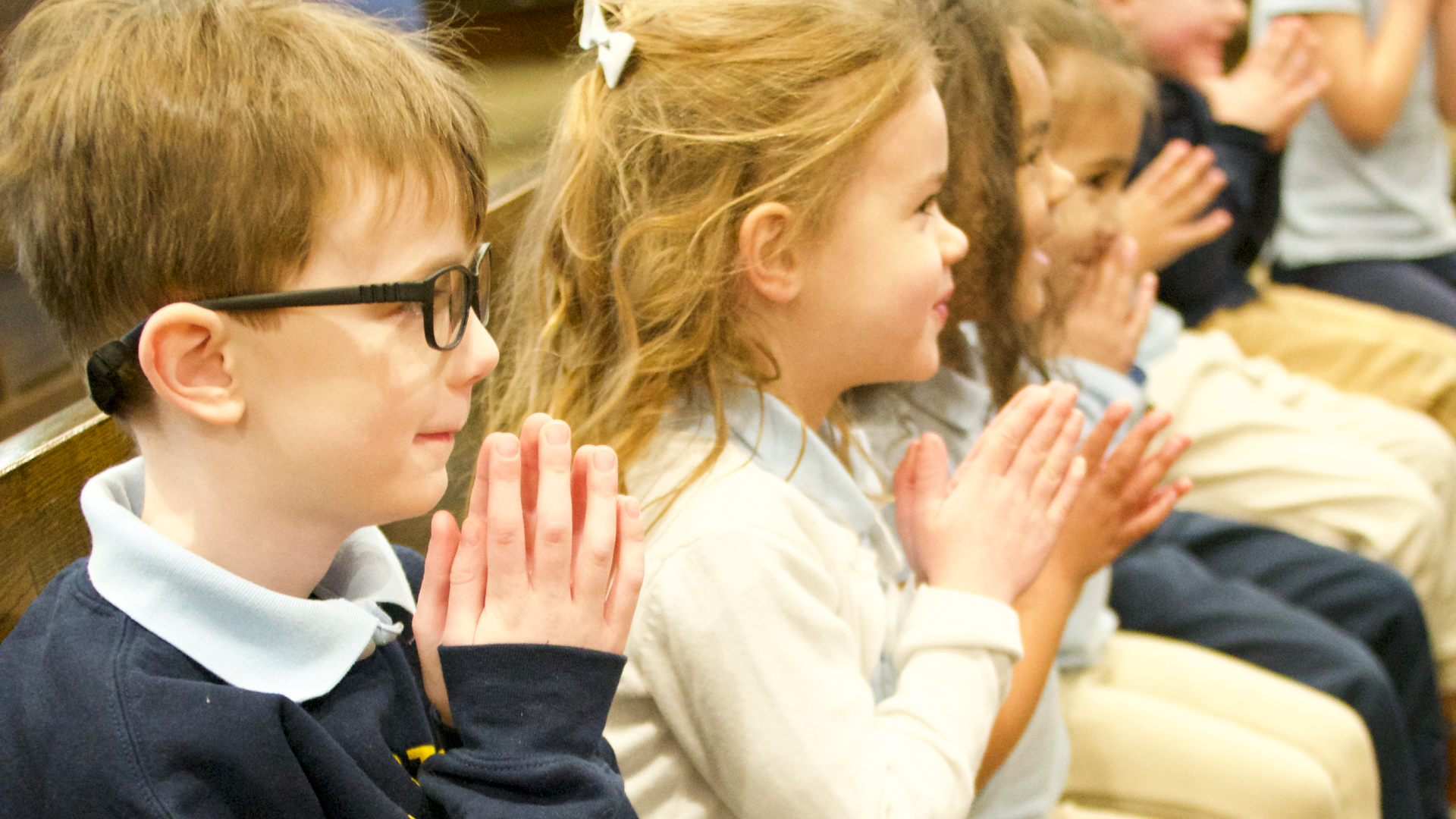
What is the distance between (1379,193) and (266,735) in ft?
7.81

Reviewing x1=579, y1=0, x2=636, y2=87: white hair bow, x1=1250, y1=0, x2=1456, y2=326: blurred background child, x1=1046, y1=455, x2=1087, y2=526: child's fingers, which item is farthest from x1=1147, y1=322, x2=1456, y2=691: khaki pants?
x1=579, y1=0, x2=636, y2=87: white hair bow

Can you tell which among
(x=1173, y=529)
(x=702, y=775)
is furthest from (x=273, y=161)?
(x=1173, y=529)

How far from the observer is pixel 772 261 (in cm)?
98

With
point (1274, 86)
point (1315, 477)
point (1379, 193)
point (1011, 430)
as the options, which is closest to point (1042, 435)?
point (1011, 430)

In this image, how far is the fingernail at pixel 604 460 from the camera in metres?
0.74

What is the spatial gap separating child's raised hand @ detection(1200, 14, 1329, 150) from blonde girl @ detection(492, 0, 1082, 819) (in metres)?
1.29

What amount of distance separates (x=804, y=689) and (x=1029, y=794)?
1.38 ft

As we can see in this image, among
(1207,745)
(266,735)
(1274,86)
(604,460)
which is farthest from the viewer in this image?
(1274,86)

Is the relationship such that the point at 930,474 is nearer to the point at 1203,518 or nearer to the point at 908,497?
the point at 908,497

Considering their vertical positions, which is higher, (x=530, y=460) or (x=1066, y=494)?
(x=530, y=460)

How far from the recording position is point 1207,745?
4.32ft

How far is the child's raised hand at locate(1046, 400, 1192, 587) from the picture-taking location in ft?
3.78

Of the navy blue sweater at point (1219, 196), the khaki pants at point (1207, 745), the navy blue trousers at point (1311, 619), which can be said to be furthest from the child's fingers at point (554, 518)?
the navy blue sweater at point (1219, 196)

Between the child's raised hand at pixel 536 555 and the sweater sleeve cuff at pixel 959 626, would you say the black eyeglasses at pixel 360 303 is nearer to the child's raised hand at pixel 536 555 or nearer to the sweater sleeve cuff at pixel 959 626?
the child's raised hand at pixel 536 555
